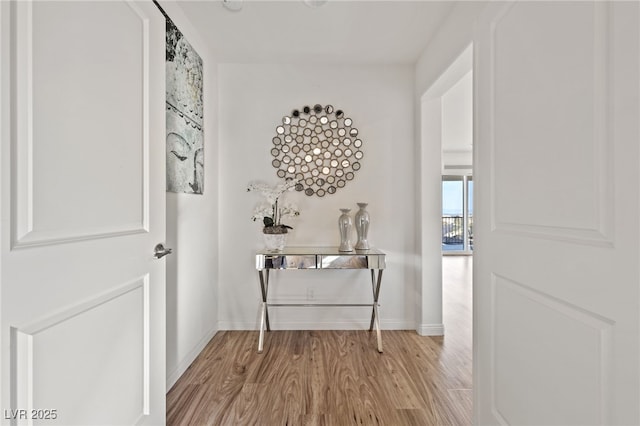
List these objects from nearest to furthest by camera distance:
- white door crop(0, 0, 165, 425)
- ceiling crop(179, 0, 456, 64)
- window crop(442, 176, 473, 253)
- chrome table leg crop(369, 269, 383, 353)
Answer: white door crop(0, 0, 165, 425)
ceiling crop(179, 0, 456, 64)
chrome table leg crop(369, 269, 383, 353)
window crop(442, 176, 473, 253)

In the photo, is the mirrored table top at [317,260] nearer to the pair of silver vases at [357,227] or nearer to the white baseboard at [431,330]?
the pair of silver vases at [357,227]

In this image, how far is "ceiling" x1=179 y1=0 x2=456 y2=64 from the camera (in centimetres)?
216

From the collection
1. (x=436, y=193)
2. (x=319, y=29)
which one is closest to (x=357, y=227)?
(x=436, y=193)

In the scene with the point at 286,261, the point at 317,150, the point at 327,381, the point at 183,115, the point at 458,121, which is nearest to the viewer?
the point at 327,381

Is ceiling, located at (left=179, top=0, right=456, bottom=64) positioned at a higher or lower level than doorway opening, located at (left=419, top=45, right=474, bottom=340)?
higher

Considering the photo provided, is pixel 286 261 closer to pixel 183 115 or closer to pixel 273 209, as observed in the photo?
pixel 273 209

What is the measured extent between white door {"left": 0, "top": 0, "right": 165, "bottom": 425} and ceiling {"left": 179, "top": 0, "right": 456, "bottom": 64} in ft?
3.20

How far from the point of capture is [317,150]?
9.89ft

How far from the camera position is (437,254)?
2.87m

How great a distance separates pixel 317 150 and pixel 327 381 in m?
1.91

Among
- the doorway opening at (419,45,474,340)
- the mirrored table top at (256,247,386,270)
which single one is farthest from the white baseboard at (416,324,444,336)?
the mirrored table top at (256,247,386,270)

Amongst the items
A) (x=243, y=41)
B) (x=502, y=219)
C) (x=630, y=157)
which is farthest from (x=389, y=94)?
(x=630, y=157)

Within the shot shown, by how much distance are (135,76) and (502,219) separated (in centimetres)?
157

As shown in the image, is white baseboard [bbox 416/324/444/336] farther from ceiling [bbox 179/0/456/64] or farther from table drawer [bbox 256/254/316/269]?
ceiling [bbox 179/0/456/64]
